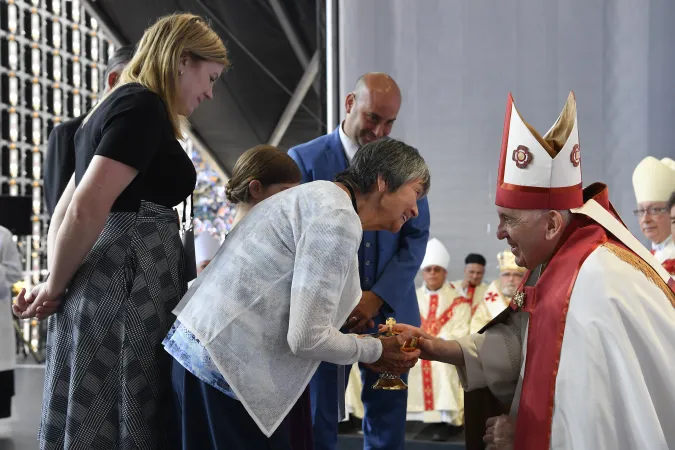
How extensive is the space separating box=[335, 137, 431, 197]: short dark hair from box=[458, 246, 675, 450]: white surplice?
1.74 feet

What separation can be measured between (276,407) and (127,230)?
2.07 feet

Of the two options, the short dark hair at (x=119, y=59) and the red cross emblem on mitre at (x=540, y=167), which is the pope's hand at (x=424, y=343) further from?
the short dark hair at (x=119, y=59)

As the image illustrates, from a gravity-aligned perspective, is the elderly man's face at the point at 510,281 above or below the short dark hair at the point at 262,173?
below

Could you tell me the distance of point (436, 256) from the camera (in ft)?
24.1

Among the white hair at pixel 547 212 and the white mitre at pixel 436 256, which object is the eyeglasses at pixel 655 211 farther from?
the white hair at pixel 547 212

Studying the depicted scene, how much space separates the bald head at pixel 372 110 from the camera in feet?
11.2

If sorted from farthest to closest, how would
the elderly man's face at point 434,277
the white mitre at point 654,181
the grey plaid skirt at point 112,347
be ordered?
the elderly man's face at point 434,277
the white mitre at point 654,181
the grey plaid skirt at point 112,347

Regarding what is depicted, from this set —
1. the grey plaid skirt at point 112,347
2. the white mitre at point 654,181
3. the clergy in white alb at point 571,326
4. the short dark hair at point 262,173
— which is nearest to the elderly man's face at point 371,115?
the short dark hair at point 262,173

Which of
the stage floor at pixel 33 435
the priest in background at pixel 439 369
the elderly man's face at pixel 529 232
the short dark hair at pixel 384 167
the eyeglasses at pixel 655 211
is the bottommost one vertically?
the stage floor at pixel 33 435

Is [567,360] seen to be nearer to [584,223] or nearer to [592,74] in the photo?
[584,223]

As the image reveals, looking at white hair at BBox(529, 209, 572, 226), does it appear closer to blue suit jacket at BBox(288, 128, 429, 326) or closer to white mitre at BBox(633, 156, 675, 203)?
blue suit jacket at BBox(288, 128, 429, 326)

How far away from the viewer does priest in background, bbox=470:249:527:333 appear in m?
6.97

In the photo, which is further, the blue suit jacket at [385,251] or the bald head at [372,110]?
the bald head at [372,110]

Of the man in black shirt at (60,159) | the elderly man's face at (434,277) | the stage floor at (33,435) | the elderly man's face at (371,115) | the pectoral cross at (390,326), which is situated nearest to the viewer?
the pectoral cross at (390,326)
